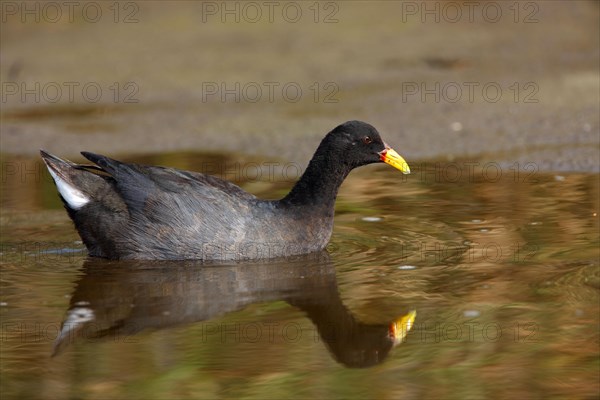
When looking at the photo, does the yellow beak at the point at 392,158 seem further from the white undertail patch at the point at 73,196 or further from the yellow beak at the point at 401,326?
the white undertail patch at the point at 73,196

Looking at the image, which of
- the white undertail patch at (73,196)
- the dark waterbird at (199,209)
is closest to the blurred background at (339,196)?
the dark waterbird at (199,209)

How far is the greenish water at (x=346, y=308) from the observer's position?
6445 millimetres

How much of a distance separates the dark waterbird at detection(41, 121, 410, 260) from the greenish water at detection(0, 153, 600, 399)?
151 millimetres

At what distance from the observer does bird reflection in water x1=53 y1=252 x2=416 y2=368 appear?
23.6 ft

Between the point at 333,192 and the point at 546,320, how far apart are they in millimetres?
2559

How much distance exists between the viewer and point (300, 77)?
16.0 m

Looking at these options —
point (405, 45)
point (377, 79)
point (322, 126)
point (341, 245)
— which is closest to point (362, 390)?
point (341, 245)

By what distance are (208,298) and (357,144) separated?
2005 mm

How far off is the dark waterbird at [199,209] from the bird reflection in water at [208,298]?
0.12 m

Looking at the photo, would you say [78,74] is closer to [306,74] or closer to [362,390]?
[306,74]

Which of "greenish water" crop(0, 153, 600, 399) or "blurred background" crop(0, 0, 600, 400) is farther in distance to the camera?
"blurred background" crop(0, 0, 600, 400)

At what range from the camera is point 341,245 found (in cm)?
948

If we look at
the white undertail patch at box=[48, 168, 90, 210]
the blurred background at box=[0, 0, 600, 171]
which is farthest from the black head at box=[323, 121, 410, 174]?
the blurred background at box=[0, 0, 600, 171]

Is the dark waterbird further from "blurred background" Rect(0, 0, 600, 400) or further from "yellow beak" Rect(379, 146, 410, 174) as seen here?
"blurred background" Rect(0, 0, 600, 400)
